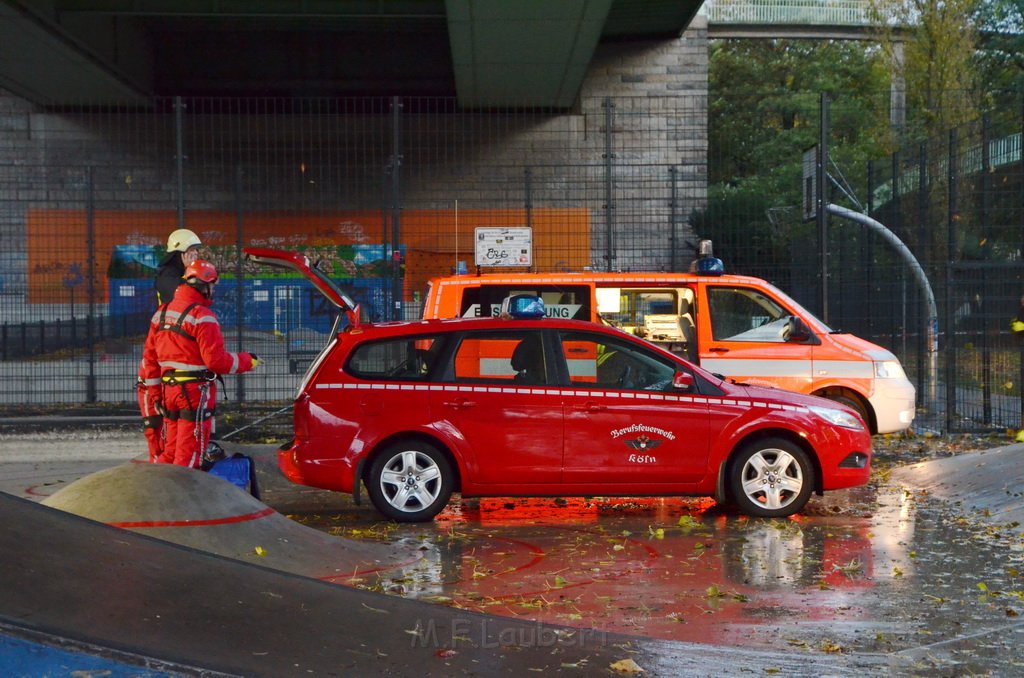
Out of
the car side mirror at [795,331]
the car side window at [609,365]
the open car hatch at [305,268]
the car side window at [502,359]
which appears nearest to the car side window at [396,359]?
the car side window at [502,359]

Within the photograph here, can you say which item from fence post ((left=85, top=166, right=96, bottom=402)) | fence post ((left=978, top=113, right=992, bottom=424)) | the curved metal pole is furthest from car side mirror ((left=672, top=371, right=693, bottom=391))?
fence post ((left=85, top=166, right=96, bottom=402))

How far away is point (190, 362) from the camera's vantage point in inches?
369

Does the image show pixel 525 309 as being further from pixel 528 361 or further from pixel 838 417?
pixel 838 417

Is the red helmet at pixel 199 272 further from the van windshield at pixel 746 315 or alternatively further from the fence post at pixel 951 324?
the fence post at pixel 951 324

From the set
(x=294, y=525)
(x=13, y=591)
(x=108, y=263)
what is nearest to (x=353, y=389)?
(x=294, y=525)

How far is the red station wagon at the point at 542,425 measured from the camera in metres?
9.91

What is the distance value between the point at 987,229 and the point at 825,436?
7.79 m

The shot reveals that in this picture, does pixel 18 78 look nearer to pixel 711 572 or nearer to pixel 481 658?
pixel 711 572

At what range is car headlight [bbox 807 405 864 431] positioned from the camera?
10.1 metres

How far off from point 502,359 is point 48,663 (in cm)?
618

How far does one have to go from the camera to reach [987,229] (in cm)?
1656

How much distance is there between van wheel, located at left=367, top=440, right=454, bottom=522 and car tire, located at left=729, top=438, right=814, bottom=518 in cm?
232

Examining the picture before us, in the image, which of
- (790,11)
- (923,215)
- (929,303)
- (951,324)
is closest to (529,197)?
(923,215)

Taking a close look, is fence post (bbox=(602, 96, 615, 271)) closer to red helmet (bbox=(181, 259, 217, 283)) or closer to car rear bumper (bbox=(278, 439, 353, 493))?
car rear bumper (bbox=(278, 439, 353, 493))
